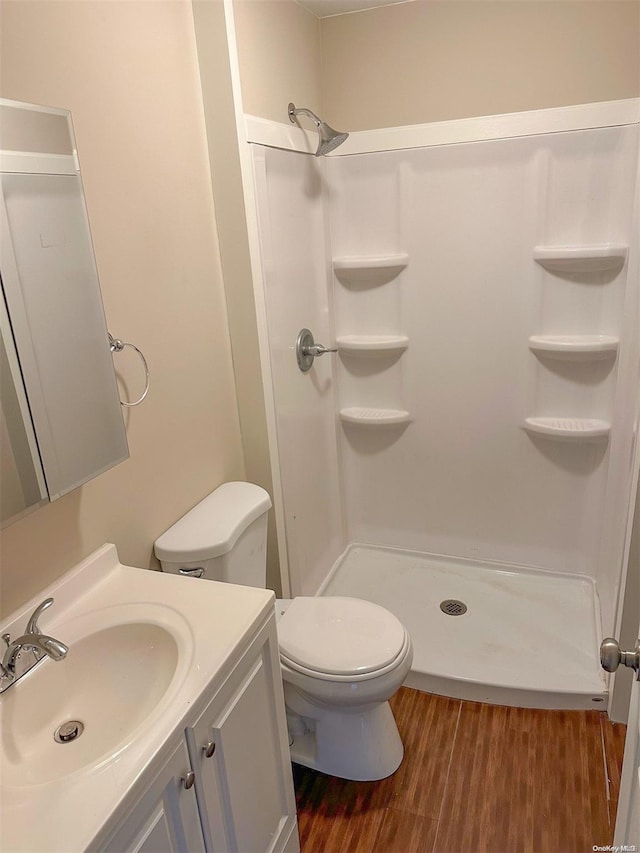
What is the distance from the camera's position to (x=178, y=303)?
5.74ft

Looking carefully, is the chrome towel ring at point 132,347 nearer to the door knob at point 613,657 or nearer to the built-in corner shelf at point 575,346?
the door knob at point 613,657

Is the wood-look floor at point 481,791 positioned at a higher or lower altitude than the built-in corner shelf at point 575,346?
lower

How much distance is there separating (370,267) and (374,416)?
64cm

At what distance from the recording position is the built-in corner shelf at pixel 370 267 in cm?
247

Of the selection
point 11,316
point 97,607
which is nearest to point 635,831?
point 97,607

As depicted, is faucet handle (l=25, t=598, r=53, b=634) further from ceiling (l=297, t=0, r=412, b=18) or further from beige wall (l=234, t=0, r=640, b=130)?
ceiling (l=297, t=0, r=412, b=18)

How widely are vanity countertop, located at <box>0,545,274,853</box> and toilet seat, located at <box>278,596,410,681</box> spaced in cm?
38

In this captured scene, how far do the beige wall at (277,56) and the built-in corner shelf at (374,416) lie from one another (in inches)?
47.9

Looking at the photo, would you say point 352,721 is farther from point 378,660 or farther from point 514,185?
point 514,185

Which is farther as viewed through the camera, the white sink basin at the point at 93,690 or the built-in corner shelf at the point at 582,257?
the built-in corner shelf at the point at 582,257

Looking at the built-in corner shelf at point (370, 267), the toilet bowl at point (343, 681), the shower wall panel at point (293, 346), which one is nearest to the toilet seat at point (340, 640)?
the toilet bowl at point (343, 681)

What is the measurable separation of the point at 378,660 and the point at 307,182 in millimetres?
1684

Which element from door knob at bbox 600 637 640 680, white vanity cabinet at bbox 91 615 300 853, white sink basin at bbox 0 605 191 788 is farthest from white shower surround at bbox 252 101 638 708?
door knob at bbox 600 637 640 680

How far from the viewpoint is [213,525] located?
1.74m
